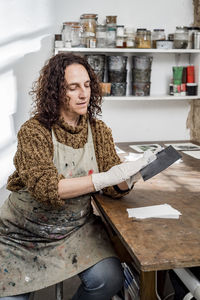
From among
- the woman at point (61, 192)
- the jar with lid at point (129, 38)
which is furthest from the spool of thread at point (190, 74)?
the woman at point (61, 192)

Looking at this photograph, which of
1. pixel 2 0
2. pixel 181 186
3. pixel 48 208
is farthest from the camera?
pixel 2 0

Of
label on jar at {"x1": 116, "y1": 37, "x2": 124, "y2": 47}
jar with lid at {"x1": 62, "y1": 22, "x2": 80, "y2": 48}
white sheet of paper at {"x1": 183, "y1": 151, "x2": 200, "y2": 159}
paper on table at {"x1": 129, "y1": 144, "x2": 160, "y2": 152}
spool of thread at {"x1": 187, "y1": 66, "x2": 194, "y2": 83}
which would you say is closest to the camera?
Answer: white sheet of paper at {"x1": 183, "y1": 151, "x2": 200, "y2": 159}

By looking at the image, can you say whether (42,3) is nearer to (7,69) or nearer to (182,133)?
(7,69)

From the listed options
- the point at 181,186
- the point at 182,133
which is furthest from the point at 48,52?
the point at 181,186

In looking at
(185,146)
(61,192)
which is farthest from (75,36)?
(61,192)

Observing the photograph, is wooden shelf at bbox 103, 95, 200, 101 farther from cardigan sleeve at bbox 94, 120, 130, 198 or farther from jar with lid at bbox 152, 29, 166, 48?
cardigan sleeve at bbox 94, 120, 130, 198

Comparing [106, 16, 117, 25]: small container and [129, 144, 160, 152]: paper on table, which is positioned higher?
[106, 16, 117, 25]: small container

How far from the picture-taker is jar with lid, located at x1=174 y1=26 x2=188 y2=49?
3.22 m

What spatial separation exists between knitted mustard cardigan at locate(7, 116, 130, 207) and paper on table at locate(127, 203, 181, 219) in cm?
17

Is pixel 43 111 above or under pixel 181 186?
above

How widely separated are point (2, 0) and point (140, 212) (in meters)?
2.22

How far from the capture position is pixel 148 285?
144 centimetres

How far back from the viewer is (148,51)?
3141mm

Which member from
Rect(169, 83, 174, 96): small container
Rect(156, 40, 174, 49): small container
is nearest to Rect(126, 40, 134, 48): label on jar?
Rect(156, 40, 174, 49): small container
